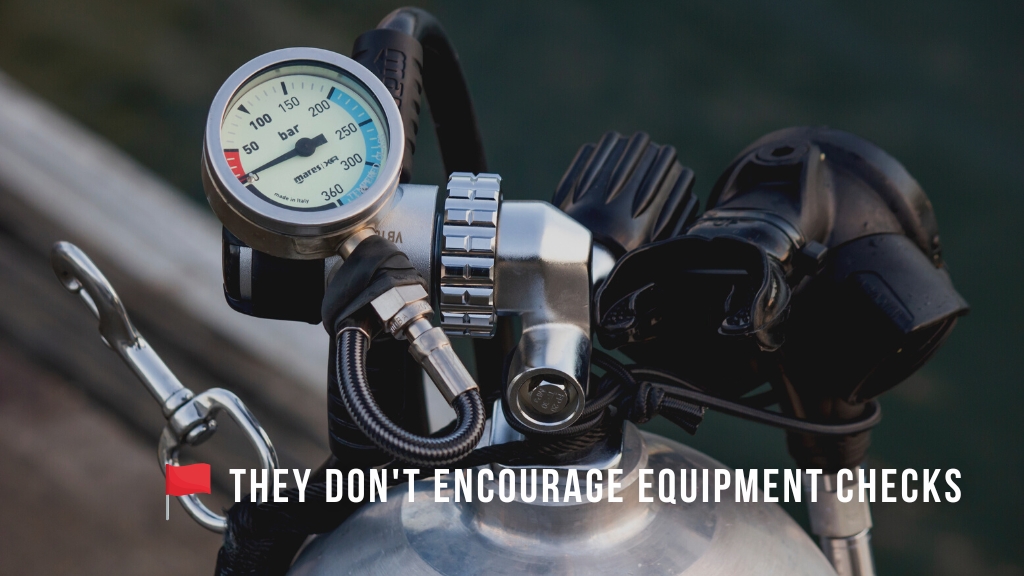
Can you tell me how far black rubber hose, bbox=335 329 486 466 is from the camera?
1.06ft

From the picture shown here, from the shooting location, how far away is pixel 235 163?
378 mm

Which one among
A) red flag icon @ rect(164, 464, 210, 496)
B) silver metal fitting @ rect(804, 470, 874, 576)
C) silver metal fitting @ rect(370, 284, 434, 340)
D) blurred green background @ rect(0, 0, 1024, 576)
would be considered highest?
silver metal fitting @ rect(370, 284, 434, 340)

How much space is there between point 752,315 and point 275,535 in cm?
28

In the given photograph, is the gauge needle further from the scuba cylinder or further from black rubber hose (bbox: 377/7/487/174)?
black rubber hose (bbox: 377/7/487/174)

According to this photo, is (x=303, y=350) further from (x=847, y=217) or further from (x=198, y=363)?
(x=847, y=217)

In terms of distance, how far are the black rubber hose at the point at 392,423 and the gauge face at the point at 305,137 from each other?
0.22 ft

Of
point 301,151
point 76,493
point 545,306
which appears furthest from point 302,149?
point 76,493

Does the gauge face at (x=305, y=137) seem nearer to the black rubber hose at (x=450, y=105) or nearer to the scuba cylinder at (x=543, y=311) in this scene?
the scuba cylinder at (x=543, y=311)

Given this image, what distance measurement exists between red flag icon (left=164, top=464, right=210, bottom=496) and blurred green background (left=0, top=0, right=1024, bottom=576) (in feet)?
3.26

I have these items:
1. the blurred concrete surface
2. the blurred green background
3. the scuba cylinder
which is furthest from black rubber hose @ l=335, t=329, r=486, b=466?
the blurred concrete surface

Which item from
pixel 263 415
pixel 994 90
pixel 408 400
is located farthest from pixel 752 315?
pixel 263 415

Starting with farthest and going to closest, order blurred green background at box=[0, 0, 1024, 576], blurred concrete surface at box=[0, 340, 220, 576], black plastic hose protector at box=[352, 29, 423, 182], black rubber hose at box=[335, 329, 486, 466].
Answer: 1. blurred concrete surface at box=[0, 340, 220, 576]
2. blurred green background at box=[0, 0, 1024, 576]
3. black plastic hose protector at box=[352, 29, 423, 182]
4. black rubber hose at box=[335, 329, 486, 466]

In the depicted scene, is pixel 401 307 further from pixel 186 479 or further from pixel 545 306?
pixel 186 479

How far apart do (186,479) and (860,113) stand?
1118 mm
